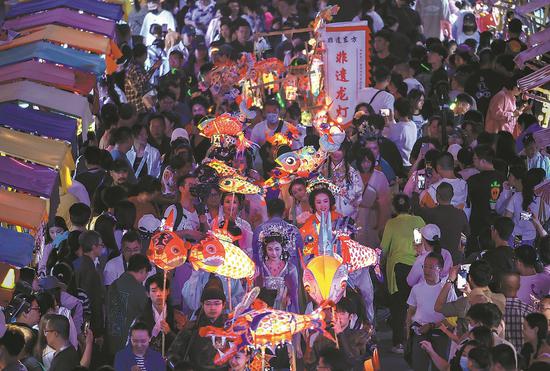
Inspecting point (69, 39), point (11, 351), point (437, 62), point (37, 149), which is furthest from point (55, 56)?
point (437, 62)

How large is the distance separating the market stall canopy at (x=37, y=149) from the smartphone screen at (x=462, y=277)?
384 cm

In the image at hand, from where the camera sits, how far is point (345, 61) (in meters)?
21.0

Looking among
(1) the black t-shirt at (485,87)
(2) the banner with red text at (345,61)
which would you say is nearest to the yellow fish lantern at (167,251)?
(2) the banner with red text at (345,61)

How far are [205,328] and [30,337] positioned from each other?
4.69 feet

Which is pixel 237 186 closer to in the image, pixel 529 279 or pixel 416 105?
pixel 529 279

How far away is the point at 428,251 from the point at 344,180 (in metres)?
2.32

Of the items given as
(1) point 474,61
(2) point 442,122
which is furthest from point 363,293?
(1) point 474,61

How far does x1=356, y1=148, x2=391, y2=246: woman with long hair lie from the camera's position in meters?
16.6

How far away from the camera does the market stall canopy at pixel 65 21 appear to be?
1755 cm

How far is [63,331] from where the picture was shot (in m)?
12.3

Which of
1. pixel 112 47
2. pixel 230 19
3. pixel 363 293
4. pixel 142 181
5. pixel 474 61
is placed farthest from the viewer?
pixel 230 19

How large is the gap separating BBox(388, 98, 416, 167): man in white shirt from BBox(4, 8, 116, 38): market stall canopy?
3.73 meters

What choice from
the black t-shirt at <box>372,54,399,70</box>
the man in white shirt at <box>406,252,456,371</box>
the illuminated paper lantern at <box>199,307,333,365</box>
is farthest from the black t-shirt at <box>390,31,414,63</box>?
the illuminated paper lantern at <box>199,307,333,365</box>

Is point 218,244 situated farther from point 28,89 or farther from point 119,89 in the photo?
point 119,89
